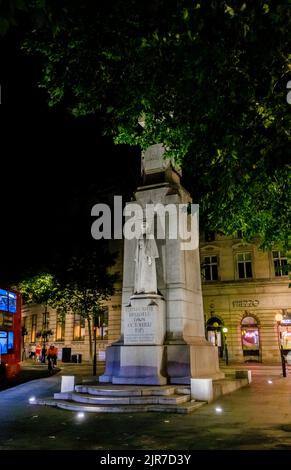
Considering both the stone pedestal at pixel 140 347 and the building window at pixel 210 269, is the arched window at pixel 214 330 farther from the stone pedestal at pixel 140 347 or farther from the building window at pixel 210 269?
the stone pedestal at pixel 140 347

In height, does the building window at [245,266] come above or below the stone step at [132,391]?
above

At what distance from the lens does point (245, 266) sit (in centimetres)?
3759

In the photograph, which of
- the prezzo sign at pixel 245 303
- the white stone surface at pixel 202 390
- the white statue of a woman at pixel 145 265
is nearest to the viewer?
the white stone surface at pixel 202 390

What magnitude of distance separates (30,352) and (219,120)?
44891 millimetres

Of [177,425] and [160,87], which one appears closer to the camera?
[177,425]

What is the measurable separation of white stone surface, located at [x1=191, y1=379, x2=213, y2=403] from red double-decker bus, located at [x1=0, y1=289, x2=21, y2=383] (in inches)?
360

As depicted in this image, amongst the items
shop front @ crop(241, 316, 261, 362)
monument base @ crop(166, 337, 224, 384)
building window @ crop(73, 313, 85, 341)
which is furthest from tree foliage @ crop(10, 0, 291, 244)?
building window @ crop(73, 313, 85, 341)

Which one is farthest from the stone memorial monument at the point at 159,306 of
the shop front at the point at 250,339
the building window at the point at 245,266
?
the building window at the point at 245,266

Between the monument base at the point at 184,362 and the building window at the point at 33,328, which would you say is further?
the building window at the point at 33,328

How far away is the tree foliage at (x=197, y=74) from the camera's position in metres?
7.55

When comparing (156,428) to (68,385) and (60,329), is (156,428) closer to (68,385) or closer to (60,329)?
(68,385)

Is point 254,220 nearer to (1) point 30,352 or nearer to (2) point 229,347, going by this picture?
(2) point 229,347
